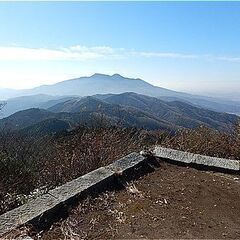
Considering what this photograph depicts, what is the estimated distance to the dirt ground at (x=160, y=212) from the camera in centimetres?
311

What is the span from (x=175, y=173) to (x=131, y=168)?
0.70 meters

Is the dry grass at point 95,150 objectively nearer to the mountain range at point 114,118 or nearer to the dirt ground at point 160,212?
the mountain range at point 114,118

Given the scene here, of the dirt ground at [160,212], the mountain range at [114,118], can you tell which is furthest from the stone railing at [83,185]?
the mountain range at [114,118]

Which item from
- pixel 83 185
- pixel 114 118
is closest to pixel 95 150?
pixel 114 118

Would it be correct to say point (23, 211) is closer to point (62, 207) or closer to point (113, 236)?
point (62, 207)

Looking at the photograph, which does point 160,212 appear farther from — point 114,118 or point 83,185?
point 114,118

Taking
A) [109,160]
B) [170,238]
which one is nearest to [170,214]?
[170,238]

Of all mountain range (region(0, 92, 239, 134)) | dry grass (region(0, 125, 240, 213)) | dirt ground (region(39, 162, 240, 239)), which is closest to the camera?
dirt ground (region(39, 162, 240, 239))

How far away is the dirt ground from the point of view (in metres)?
3.11

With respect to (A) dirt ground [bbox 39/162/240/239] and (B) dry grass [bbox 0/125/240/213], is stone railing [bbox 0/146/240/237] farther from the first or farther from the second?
(B) dry grass [bbox 0/125/240/213]

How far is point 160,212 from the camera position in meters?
3.58

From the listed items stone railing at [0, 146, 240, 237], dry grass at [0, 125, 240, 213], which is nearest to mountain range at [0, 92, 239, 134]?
dry grass at [0, 125, 240, 213]

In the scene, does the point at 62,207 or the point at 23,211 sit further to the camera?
the point at 62,207

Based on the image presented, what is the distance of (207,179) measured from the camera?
480 cm
